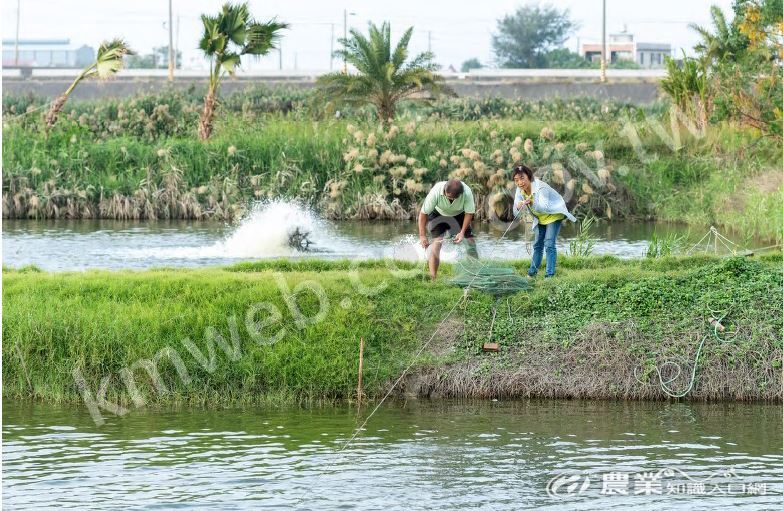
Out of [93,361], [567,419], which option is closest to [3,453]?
[93,361]

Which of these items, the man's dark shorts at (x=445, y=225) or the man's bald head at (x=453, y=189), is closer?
the man's bald head at (x=453, y=189)

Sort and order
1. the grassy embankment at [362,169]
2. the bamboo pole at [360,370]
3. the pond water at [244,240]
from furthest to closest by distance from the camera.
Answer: the grassy embankment at [362,169], the pond water at [244,240], the bamboo pole at [360,370]

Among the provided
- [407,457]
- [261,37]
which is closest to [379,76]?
[261,37]

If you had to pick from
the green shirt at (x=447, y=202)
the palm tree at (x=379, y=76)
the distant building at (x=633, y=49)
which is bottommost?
the green shirt at (x=447, y=202)

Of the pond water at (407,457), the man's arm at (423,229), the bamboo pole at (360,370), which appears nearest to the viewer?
the pond water at (407,457)

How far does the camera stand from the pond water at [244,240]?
2197 centimetres

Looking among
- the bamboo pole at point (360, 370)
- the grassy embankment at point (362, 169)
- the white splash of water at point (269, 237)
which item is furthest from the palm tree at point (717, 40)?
the bamboo pole at point (360, 370)

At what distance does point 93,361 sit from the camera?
523 inches

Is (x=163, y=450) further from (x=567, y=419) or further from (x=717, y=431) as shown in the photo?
(x=717, y=431)

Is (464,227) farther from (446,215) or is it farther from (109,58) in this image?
(109,58)

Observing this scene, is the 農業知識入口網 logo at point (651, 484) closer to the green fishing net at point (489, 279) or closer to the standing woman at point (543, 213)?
the green fishing net at point (489, 279)

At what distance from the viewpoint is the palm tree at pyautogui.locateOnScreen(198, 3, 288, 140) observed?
3341cm

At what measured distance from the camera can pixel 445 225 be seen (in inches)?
582

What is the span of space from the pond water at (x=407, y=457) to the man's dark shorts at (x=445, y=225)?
240 centimetres
